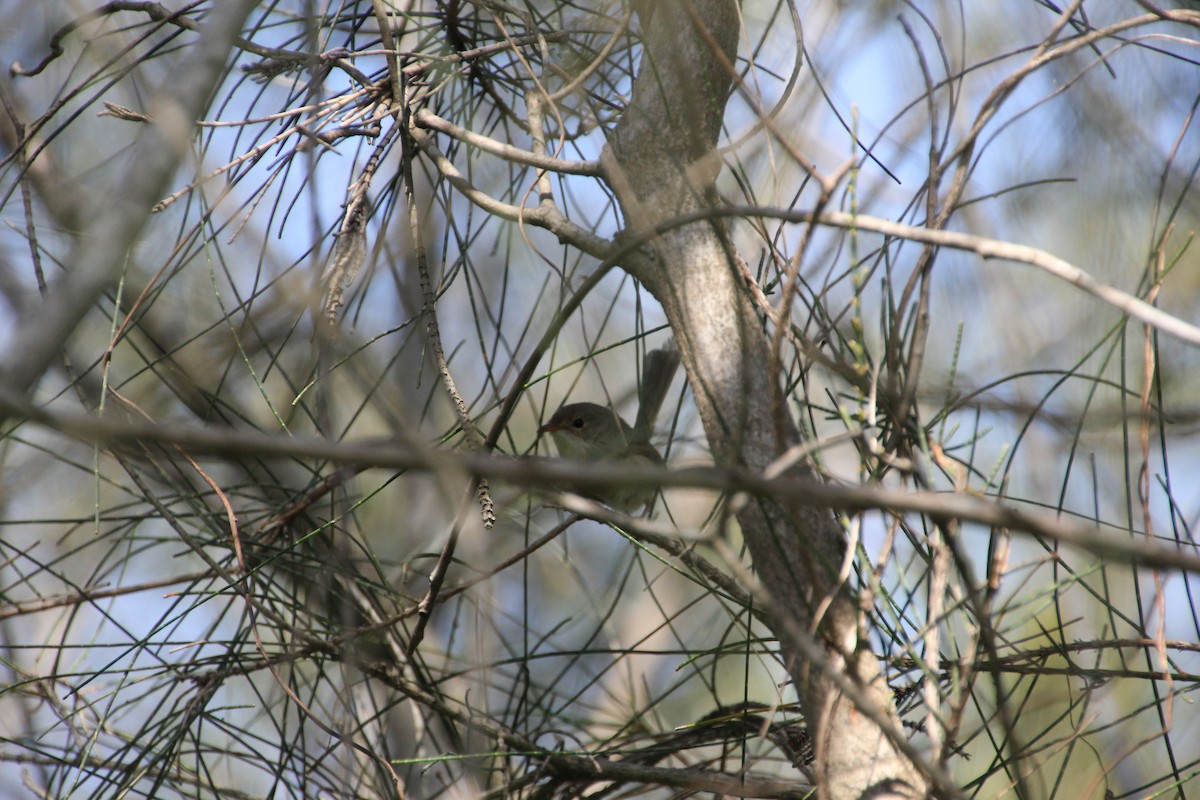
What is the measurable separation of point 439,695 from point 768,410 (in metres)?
1.11

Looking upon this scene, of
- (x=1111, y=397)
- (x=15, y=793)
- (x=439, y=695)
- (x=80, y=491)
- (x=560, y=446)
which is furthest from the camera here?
(x=80, y=491)

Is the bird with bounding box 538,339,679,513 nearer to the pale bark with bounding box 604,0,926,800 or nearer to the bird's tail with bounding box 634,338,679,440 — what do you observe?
the bird's tail with bounding box 634,338,679,440

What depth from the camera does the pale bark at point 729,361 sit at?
4.89 ft

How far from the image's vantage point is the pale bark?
149 cm

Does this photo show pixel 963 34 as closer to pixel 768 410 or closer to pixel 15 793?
pixel 768 410

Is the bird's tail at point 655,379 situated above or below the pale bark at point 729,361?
above

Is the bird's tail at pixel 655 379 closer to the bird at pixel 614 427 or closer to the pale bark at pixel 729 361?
the bird at pixel 614 427

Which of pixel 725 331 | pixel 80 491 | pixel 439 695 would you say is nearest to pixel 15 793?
pixel 439 695

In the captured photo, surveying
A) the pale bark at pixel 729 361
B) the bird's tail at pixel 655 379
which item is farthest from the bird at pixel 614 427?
the pale bark at pixel 729 361

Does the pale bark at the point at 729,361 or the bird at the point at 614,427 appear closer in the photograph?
the pale bark at the point at 729,361

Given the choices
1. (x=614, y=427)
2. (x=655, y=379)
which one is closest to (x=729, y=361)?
(x=614, y=427)

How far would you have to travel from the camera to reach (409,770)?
343cm

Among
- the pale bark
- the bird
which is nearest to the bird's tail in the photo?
the bird

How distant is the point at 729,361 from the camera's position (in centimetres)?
172
